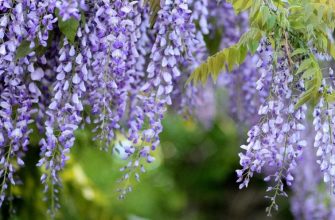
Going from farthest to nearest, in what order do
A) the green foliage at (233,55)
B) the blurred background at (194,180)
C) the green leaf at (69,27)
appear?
the blurred background at (194,180) < the green foliage at (233,55) < the green leaf at (69,27)

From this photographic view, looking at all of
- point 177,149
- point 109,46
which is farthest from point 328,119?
point 177,149

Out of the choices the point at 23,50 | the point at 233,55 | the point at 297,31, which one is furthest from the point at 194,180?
the point at 23,50

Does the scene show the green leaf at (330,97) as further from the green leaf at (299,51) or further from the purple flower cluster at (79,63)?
the purple flower cluster at (79,63)

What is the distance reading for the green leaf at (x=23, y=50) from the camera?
2.88 meters

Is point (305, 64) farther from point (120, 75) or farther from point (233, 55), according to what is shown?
point (120, 75)

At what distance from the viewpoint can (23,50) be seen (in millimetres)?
2891

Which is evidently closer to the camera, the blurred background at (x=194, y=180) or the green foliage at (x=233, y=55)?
the green foliage at (x=233, y=55)

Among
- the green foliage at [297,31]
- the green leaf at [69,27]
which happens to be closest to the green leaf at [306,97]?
the green foliage at [297,31]

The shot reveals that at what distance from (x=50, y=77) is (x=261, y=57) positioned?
1119 mm

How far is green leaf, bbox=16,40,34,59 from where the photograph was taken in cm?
288

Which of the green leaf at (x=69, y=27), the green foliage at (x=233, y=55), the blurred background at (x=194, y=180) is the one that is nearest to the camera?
the green leaf at (x=69, y=27)

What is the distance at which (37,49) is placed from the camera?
306 centimetres

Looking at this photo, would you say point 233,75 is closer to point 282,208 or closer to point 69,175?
point 69,175

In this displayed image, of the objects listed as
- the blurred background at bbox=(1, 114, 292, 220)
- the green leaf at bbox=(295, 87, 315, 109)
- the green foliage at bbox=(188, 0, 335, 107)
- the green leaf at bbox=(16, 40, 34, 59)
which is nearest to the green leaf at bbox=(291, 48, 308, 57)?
the green foliage at bbox=(188, 0, 335, 107)
